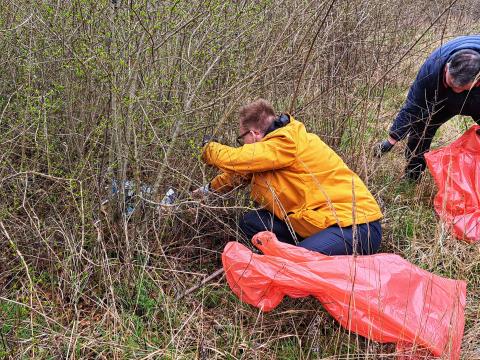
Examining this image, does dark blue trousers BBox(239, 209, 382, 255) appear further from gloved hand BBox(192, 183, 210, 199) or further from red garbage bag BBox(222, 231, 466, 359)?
gloved hand BBox(192, 183, 210, 199)

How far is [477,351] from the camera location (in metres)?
2.16

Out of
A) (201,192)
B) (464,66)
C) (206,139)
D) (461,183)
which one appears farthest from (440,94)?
(201,192)

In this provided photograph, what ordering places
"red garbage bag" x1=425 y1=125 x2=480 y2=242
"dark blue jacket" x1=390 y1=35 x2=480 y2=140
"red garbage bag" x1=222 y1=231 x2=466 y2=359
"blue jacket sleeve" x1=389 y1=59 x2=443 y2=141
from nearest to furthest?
1. "red garbage bag" x1=222 y1=231 x2=466 y2=359
2. "red garbage bag" x1=425 y1=125 x2=480 y2=242
3. "dark blue jacket" x1=390 y1=35 x2=480 y2=140
4. "blue jacket sleeve" x1=389 y1=59 x2=443 y2=141

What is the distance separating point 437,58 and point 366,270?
6.18ft

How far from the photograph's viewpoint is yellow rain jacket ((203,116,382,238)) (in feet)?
8.46

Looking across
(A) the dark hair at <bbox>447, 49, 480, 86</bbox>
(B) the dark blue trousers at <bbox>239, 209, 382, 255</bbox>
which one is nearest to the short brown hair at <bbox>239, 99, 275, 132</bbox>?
(B) the dark blue trousers at <bbox>239, 209, 382, 255</bbox>

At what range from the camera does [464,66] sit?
3016mm

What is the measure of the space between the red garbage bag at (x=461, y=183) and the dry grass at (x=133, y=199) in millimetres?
149

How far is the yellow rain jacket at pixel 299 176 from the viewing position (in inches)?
102

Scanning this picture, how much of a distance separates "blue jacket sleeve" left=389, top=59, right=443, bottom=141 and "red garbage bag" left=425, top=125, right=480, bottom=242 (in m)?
0.31

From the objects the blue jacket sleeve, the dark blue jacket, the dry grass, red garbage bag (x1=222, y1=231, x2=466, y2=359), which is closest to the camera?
red garbage bag (x1=222, y1=231, x2=466, y2=359)

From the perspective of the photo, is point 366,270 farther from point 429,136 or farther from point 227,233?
point 429,136

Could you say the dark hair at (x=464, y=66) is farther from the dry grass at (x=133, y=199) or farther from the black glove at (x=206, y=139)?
the black glove at (x=206, y=139)

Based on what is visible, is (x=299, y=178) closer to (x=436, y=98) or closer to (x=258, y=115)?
(x=258, y=115)
